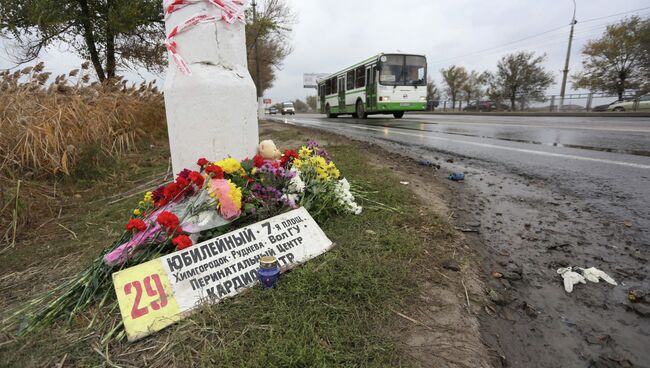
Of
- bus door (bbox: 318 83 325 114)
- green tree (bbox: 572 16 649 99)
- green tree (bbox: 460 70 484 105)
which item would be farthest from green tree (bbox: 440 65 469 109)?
bus door (bbox: 318 83 325 114)

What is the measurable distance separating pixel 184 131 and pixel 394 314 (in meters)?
1.91

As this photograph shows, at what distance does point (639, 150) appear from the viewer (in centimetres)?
520

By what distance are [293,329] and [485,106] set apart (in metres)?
40.0

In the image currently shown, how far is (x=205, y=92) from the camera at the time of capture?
2.41 metres

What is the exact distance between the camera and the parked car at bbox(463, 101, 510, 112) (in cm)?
3616

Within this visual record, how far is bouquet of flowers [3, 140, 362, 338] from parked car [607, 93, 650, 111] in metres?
29.9

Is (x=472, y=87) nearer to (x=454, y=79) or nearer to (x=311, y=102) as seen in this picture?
(x=454, y=79)

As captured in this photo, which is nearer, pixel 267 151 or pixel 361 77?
pixel 267 151

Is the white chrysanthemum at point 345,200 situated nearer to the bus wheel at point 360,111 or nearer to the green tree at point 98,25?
the green tree at point 98,25

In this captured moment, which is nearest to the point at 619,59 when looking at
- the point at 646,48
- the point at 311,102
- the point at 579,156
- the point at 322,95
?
the point at 646,48

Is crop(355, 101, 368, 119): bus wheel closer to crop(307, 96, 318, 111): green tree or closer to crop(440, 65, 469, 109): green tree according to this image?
crop(440, 65, 469, 109): green tree

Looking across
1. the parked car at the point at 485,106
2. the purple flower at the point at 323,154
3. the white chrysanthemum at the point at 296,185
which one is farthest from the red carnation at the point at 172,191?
the parked car at the point at 485,106

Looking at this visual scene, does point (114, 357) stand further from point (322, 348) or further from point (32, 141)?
point (32, 141)

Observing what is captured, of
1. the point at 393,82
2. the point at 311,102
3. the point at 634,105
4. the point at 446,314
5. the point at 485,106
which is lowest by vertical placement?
the point at 446,314
